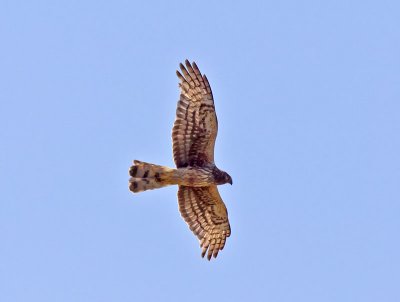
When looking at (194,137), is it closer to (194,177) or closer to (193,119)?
(193,119)

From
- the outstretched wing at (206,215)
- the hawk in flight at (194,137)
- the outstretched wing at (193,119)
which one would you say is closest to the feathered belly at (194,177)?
the hawk in flight at (194,137)

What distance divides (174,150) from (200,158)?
1.65 ft

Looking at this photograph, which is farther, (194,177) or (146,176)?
(194,177)

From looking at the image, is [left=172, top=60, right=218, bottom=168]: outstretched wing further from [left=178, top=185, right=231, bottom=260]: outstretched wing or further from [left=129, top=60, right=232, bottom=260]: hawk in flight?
[left=178, top=185, right=231, bottom=260]: outstretched wing

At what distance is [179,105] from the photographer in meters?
22.1

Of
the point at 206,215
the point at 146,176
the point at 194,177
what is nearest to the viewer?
the point at 146,176

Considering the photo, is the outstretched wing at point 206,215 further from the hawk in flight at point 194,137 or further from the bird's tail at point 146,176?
the bird's tail at point 146,176

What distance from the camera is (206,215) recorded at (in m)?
23.1

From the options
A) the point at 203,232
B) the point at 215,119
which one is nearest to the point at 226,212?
the point at 203,232

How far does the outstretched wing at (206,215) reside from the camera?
22.8 metres

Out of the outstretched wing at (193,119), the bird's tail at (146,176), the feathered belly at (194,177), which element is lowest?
the bird's tail at (146,176)

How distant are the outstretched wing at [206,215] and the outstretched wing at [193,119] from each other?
0.94 m

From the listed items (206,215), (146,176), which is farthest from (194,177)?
(206,215)

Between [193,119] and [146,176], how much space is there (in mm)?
1394
